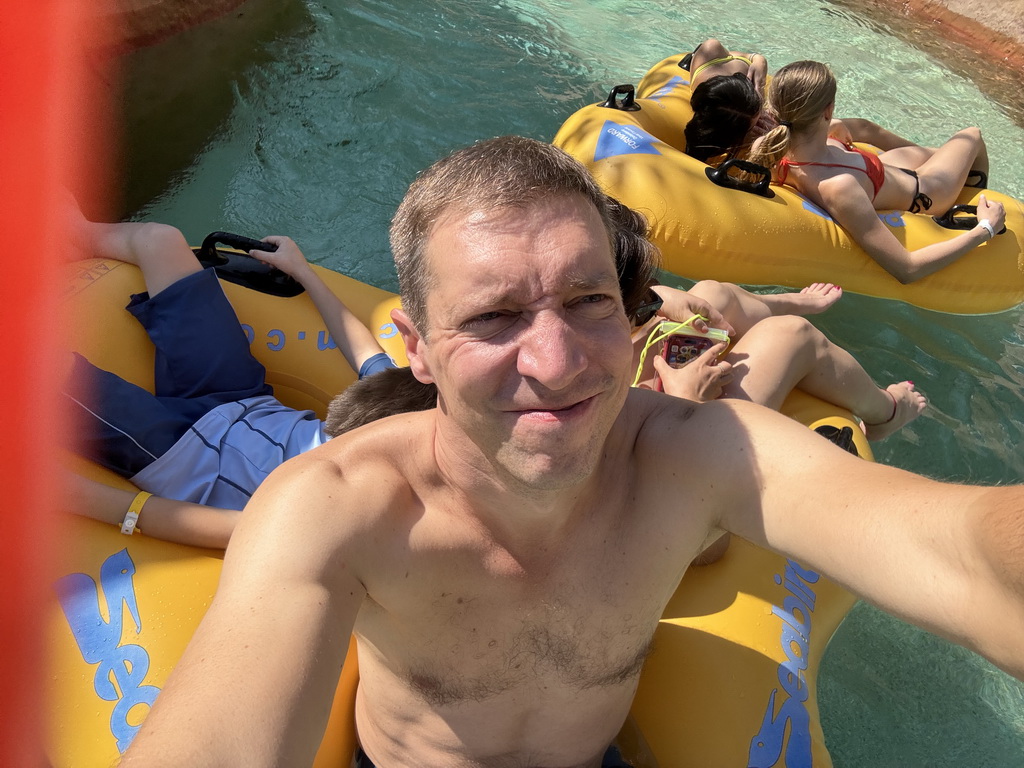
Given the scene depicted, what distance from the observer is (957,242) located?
388cm

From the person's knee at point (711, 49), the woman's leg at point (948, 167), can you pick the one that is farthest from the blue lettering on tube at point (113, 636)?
the person's knee at point (711, 49)

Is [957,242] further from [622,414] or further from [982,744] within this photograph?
[622,414]

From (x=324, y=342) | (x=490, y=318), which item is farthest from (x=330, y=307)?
(x=490, y=318)

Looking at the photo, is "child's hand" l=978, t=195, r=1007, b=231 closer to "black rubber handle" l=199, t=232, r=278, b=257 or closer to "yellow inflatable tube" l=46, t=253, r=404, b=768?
"black rubber handle" l=199, t=232, r=278, b=257

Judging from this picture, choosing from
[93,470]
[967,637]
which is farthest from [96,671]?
[967,637]

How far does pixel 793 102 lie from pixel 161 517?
10.2 feet

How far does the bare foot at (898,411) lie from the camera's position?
9.46 feet

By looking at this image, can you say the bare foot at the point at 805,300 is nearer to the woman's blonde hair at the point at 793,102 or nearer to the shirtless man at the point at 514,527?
the woman's blonde hair at the point at 793,102

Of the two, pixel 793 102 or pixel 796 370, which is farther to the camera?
pixel 793 102

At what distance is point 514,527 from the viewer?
1431mm

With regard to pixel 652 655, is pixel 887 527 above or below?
above

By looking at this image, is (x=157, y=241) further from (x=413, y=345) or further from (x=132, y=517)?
(x=413, y=345)

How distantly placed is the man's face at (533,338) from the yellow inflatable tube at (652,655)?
798mm

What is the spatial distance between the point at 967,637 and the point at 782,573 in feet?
3.66
